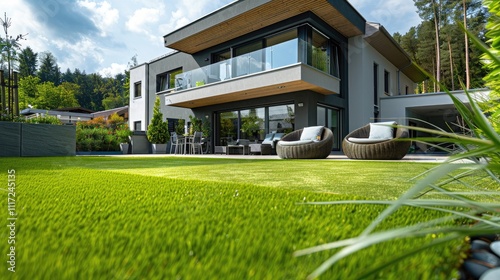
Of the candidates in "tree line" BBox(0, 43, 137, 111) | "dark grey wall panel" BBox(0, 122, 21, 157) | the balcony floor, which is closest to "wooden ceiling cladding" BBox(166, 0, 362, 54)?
the balcony floor

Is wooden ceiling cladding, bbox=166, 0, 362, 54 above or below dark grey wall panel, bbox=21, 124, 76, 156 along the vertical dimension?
above

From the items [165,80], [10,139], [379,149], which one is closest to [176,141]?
[165,80]

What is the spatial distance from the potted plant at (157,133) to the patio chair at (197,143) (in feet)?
7.92

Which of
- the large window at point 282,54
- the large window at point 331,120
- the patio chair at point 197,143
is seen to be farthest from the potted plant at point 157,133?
the large window at point 331,120

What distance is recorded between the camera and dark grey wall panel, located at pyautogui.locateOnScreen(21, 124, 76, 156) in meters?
7.64

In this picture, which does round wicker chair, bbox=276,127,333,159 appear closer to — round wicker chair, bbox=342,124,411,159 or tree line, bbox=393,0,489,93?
round wicker chair, bbox=342,124,411,159

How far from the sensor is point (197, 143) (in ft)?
40.3

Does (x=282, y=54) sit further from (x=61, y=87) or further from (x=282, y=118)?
(x=61, y=87)

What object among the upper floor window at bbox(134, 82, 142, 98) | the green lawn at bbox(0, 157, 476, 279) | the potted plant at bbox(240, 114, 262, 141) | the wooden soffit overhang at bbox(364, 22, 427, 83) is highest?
the wooden soffit overhang at bbox(364, 22, 427, 83)

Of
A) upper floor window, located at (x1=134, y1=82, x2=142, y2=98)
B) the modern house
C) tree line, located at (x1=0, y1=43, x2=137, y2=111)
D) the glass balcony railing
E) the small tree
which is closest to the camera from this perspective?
the glass balcony railing

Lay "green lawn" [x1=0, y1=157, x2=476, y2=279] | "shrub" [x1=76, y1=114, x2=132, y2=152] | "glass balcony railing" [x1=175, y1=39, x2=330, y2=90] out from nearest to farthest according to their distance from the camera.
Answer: "green lawn" [x1=0, y1=157, x2=476, y2=279], "glass balcony railing" [x1=175, y1=39, x2=330, y2=90], "shrub" [x1=76, y1=114, x2=132, y2=152]

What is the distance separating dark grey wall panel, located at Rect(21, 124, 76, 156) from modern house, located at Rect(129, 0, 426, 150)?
5028 millimetres

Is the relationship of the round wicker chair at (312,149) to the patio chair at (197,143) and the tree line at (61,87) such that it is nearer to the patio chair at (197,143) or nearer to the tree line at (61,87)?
the patio chair at (197,143)

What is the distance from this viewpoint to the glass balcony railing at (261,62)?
30.3 ft
